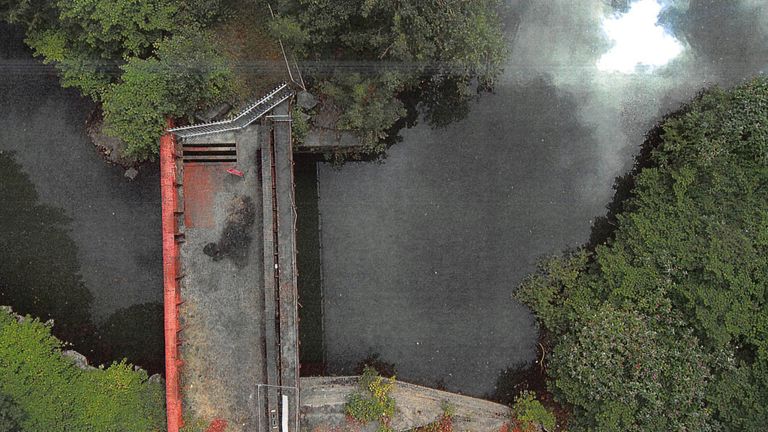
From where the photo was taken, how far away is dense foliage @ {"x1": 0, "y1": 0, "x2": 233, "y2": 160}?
14469mm

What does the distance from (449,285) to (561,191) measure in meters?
4.85

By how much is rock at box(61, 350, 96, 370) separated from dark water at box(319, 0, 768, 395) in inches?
301

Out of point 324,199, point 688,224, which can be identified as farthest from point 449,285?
point 688,224

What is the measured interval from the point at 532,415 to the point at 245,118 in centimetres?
1227

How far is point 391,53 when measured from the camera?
15367 mm

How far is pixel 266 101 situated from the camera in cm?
1560

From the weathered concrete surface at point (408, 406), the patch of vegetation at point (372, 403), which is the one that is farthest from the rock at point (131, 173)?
the patch of vegetation at point (372, 403)

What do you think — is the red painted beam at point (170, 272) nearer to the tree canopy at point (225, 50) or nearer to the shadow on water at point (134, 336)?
the tree canopy at point (225, 50)

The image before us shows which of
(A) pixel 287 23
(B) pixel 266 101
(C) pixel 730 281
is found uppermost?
(A) pixel 287 23

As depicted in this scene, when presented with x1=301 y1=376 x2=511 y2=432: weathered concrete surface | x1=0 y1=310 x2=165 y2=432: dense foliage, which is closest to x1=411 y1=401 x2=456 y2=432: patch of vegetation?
x1=301 y1=376 x2=511 y2=432: weathered concrete surface

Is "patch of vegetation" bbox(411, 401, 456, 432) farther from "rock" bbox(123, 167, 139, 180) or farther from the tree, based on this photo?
"rock" bbox(123, 167, 139, 180)

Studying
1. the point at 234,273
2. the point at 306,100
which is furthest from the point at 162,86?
the point at 234,273

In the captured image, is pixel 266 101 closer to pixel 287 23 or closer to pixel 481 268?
pixel 287 23

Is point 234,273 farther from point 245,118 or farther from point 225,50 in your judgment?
point 225,50
